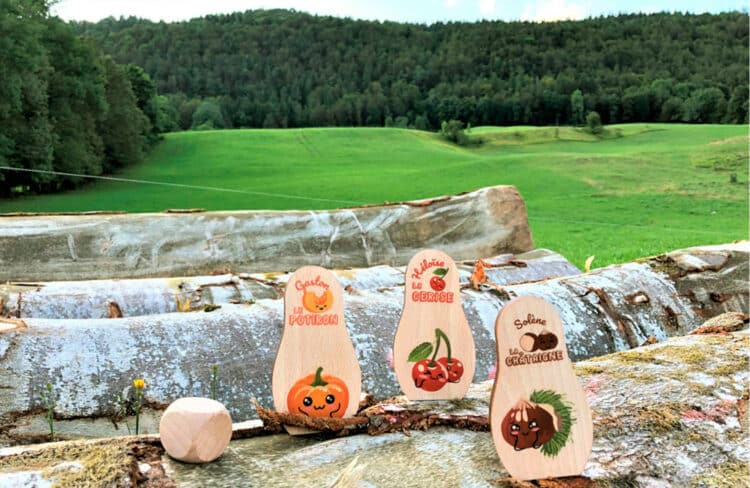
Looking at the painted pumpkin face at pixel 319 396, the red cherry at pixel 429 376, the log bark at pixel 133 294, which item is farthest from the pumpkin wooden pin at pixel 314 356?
the log bark at pixel 133 294

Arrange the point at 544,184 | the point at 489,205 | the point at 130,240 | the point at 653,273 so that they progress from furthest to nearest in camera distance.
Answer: the point at 544,184 → the point at 489,205 → the point at 130,240 → the point at 653,273

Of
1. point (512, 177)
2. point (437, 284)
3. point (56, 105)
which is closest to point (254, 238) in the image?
point (437, 284)

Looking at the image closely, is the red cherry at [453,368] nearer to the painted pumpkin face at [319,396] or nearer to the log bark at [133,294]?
the painted pumpkin face at [319,396]

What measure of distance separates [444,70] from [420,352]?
42.5 ft

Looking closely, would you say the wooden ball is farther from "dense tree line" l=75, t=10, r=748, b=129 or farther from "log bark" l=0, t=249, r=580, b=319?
"dense tree line" l=75, t=10, r=748, b=129

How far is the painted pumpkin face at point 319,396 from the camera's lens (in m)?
1.52

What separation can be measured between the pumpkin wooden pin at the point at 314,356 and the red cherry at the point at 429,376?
0.14m

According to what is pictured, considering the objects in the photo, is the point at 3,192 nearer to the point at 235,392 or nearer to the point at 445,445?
the point at 235,392

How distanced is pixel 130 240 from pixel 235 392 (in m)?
1.76

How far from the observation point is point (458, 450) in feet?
4.47

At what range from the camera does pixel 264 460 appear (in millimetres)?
1320

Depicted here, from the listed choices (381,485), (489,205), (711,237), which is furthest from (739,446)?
(711,237)

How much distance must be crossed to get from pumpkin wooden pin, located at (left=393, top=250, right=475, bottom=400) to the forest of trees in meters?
8.35

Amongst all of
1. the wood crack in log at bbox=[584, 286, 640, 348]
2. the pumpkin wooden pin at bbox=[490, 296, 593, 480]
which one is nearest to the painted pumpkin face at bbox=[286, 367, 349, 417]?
the pumpkin wooden pin at bbox=[490, 296, 593, 480]
